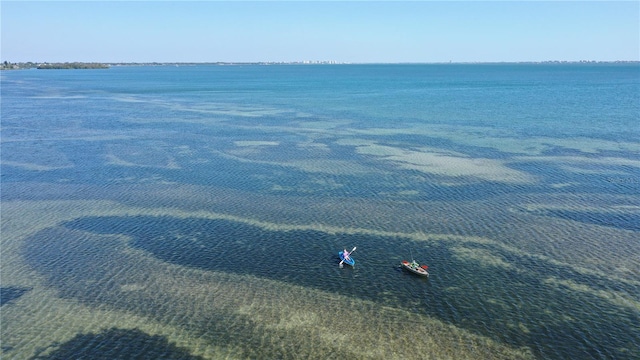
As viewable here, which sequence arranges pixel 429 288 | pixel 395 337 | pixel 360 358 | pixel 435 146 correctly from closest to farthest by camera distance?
pixel 360 358
pixel 395 337
pixel 429 288
pixel 435 146

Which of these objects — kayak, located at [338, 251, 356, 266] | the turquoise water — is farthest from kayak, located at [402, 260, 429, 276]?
kayak, located at [338, 251, 356, 266]

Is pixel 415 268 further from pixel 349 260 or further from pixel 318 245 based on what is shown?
pixel 318 245

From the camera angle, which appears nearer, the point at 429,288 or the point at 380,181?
the point at 429,288

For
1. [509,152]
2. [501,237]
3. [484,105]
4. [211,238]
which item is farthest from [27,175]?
[484,105]

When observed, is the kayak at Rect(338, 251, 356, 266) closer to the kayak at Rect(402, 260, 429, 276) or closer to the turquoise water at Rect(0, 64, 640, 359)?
the turquoise water at Rect(0, 64, 640, 359)

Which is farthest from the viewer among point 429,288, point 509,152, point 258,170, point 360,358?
point 509,152

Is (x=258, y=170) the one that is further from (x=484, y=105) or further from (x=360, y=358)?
(x=484, y=105)

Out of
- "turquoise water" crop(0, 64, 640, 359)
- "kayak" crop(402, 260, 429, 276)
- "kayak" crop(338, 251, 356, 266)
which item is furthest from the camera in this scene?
"kayak" crop(338, 251, 356, 266)
